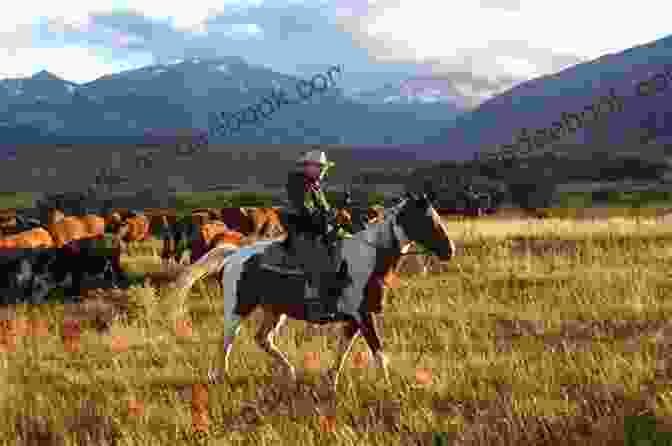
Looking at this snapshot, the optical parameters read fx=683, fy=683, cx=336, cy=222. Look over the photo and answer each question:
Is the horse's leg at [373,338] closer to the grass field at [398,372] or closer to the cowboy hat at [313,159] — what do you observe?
the grass field at [398,372]

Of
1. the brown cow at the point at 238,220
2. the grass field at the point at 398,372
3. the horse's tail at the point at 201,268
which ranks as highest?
the horse's tail at the point at 201,268

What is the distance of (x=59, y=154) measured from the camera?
182m

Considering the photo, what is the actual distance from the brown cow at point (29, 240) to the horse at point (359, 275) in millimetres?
10304

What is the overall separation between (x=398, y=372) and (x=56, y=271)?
977 centimetres

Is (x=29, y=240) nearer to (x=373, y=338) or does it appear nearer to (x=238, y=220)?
(x=238, y=220)

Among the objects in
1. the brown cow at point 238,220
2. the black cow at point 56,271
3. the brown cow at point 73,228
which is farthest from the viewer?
the brown cow at point 238,220

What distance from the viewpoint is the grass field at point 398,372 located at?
5504 mm

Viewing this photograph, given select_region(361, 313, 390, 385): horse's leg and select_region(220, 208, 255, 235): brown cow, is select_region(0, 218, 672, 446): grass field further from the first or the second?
select_region(220, 208, 255, 235): brown cow

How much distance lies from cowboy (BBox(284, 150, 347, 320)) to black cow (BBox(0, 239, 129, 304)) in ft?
28.0

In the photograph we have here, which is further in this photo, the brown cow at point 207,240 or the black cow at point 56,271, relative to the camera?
the brown cow at point 207,240

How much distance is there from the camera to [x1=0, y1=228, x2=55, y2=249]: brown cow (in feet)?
51.6

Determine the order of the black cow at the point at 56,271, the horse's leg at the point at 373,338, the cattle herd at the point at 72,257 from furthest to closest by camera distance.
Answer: the cattle herd at the point at 72,257 < the black cow at the point at 56,271 < the horse's leg at the point at 373,338

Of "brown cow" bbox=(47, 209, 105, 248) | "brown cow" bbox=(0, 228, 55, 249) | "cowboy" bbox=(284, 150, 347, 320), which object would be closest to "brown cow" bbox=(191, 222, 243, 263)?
"brown cow" bbox=(0, 228, 55, 249)

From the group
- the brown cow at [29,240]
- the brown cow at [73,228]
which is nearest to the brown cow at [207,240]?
the brown cow at [29,240]
